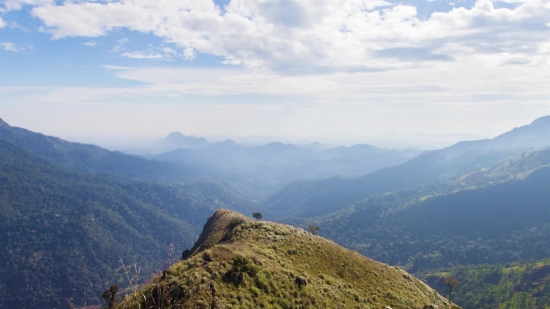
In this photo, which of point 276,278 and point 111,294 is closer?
point 111,294

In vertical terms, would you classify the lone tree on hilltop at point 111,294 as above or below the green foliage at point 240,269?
below

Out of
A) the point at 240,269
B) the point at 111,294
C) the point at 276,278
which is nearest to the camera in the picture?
the point at 111,294

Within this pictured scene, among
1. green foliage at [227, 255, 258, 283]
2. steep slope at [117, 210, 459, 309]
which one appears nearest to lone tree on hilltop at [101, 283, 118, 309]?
steep slope at [117, 210, 459, 309]

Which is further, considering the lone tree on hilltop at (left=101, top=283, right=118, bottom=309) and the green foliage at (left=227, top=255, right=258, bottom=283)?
the green foliage at (left=227, top=255, right=258, bottom=283)

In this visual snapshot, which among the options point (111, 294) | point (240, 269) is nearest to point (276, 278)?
point (240, 269)

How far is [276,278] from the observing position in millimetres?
36781

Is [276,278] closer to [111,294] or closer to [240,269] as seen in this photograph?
[240,269]


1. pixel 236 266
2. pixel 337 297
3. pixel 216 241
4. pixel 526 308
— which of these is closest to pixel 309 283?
pixel 337 297

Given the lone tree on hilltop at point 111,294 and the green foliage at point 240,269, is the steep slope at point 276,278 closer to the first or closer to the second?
the green foliage at point 240,269

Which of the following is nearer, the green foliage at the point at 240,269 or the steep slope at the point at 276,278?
the steep slope at the point at 276,278

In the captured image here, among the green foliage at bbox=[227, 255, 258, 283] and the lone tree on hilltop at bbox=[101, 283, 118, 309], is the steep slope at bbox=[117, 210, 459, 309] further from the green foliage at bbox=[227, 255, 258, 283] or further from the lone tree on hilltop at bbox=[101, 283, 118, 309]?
the lone tree on hilltop at bbox=[101, 283, 118, 309]

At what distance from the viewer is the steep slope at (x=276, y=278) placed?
29750 mm

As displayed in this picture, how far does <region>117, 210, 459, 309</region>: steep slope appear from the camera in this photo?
97.6 feet

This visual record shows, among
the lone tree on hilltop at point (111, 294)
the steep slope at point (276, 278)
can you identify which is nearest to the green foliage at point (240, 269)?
the steep slope at point (276, 278)
